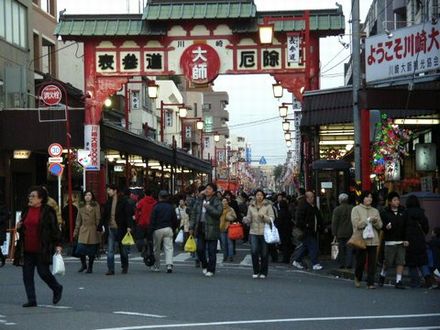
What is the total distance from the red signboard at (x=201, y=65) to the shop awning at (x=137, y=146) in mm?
3896

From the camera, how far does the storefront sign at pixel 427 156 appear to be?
81.5ft

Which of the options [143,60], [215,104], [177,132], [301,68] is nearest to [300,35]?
[301,68]

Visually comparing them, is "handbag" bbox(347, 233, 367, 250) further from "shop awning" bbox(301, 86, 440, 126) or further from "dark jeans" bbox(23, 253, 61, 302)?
"dark jeans" bbox(23, 253, 61, 302)

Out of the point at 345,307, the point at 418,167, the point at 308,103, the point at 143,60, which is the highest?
the point at 143,60

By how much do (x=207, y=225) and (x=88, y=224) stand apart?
2658 millimetres

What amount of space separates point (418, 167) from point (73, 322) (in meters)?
16.4

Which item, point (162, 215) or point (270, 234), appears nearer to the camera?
point (270, 234)

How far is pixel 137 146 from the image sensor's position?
125 feet

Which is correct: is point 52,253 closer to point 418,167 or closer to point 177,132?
point 418,167

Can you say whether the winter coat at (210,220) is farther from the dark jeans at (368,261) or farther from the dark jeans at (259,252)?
the dark jeans at (368,261)

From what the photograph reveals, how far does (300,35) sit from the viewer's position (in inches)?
1182

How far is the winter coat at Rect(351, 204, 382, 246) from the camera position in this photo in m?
15.5

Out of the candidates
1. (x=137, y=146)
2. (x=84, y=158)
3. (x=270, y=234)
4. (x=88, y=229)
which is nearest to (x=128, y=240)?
(x=88, y=229)

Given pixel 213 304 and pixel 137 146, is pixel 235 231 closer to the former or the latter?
pixel 213 304
